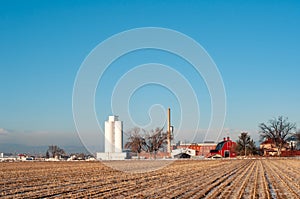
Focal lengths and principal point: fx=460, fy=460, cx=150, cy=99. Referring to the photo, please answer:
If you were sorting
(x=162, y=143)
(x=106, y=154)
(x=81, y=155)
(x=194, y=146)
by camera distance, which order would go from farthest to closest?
(x=194, y=146) → (x=81, y=155) → (x=162, y=143) → (x=106, y=154)

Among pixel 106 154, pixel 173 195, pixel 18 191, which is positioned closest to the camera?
pixel 173 195

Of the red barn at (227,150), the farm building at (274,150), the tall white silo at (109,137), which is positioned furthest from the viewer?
the red barn at (227,150)

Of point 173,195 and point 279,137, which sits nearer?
point 173,195

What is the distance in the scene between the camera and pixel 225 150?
468 ft

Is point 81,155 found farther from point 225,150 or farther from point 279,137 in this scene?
point 279,137

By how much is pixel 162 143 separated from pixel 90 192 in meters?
115

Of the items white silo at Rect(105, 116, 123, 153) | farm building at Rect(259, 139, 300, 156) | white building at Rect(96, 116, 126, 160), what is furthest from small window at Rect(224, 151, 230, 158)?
white silo at Rect(105, 116, 123, 153)

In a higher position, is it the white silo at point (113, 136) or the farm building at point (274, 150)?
the white silo at point (113, 136)

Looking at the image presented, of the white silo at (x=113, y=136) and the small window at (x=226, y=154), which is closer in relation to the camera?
the white silo at (x=113, y=136)

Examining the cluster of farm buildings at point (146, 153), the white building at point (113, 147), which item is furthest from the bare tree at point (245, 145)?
the white building at point (113, 147)

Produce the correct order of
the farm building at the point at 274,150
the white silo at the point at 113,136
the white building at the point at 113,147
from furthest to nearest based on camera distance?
the farm building at the point at 274,150, the white building at the point at 113,147, the white silo at the point at 113,136

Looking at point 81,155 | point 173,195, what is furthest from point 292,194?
point 81,155

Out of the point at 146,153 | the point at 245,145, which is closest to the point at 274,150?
the point at 245,145

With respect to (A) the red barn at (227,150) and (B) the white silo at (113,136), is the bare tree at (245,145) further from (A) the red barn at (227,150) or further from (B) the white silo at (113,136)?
(B) the white silo at (113,136)
